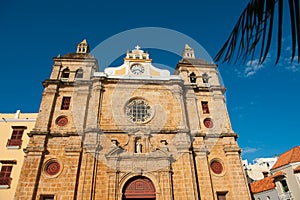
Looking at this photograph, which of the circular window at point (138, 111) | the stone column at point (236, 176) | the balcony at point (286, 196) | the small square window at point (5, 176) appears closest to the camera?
the small square window at point (5, 176)

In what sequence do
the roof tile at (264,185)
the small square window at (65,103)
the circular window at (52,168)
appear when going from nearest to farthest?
1. the circular window at (52,168)
2. the small square window at (65,103)
3. the roof tile at (264,185)

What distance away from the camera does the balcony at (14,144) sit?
16062mm

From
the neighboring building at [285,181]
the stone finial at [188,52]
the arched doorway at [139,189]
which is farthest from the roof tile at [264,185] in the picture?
the stone finial at [188,52]

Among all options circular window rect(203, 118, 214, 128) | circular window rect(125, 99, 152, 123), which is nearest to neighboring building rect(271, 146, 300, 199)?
circular window rect(203, 118, 214, 128)

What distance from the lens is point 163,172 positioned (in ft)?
47.0

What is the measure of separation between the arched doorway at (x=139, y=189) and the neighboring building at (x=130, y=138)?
2.4 inches

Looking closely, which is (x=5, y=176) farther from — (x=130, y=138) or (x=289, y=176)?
(x=289, y=176)

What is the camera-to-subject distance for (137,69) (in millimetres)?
20625

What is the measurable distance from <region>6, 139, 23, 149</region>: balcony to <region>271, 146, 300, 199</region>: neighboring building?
21.4m

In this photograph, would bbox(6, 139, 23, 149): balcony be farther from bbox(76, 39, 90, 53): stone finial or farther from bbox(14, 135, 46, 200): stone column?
bbox(76, 39, 90, 53): stone finial

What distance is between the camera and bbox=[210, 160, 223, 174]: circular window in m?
15.9

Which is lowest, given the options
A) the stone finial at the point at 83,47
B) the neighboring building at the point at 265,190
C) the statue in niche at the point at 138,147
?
the neighboring building at the point at 265,190

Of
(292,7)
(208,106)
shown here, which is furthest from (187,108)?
(292,7)

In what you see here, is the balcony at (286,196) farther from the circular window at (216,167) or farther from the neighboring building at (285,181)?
the circular window at (216,167)
